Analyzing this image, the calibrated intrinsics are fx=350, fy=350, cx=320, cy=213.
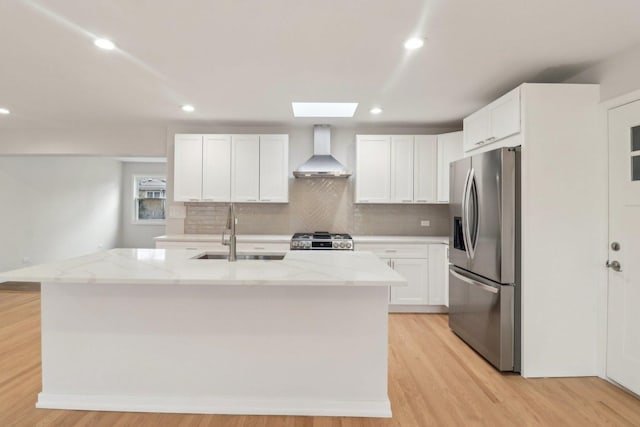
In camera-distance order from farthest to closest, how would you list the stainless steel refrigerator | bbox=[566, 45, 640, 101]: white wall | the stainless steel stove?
the stainless steel stove → the stainless steel refrigerator → bbox=[566, 45, 640, 101]: white wall

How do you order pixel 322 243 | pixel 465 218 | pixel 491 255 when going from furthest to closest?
pixel 322 243
pixel 465 218
pixel 491 255

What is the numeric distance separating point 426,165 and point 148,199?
7.38 m

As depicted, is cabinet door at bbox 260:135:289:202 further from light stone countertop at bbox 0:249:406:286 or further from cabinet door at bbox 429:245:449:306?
light stone countertop at bbox 0:249:406:286

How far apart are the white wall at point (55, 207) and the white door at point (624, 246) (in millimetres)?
7935

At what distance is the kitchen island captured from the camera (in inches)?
86.1

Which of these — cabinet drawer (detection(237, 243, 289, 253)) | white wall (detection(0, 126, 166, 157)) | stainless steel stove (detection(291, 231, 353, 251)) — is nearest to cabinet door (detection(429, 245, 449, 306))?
stainless steel stove (detection(291, 231, 353, 251))

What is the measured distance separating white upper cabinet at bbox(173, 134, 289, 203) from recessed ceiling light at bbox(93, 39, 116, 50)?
6.71ft

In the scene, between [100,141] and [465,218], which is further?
[100,141]

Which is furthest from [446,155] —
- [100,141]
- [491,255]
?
[100,141]

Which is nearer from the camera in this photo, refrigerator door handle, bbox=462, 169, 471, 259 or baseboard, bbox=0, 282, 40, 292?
refrigerator door handle, bbox=462, 169, 471, 259

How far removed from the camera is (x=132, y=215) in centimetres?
895

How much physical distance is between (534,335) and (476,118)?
79.9 inches

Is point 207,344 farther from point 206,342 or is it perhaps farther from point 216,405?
point 216,405

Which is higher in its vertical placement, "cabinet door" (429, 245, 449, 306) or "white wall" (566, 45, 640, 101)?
"white wall" (566, 45, 640, 101)
